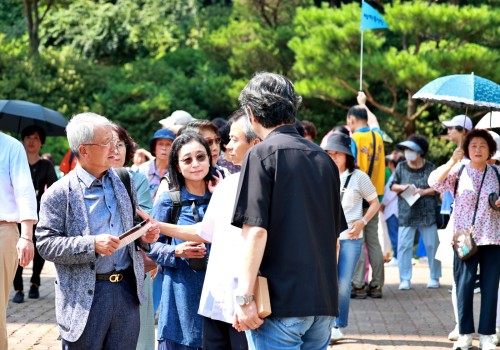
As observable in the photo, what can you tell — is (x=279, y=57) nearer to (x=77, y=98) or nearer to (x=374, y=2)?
(x=374, y=2)

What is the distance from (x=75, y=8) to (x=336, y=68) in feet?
37.1

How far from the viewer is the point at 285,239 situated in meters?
4.47

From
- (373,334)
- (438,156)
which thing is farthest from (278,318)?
(438,156)

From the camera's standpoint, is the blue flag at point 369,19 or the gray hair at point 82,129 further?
the blue flag at point 369,19

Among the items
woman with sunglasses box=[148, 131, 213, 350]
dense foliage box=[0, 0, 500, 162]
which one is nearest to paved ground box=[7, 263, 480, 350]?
woman with sunglasses box=[148, 131, 213, 350]

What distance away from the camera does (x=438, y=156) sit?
2498cm

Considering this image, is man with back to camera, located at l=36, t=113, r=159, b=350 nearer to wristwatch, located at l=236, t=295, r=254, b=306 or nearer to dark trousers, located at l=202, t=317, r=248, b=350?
dark trousers, located at l=202, t=317, r=248, b=350

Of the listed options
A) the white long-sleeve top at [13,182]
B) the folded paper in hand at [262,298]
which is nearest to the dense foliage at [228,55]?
the white long-sleeve top at [13,182]

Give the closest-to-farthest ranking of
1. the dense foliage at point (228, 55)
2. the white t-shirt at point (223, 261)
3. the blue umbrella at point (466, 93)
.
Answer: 1. the white t-shirt at point (223, 261)
2. the blue umbrella at point (466, 93)
3. the dense foliage at point (228, 55)

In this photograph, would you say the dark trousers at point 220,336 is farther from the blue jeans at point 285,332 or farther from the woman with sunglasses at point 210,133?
the woman with sunglasses at point 210,133

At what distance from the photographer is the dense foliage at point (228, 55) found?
21.2 m

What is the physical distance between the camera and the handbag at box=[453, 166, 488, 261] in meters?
8.57

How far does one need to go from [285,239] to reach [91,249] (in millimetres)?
1177

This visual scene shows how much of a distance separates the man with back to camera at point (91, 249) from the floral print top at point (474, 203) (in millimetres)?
4198
